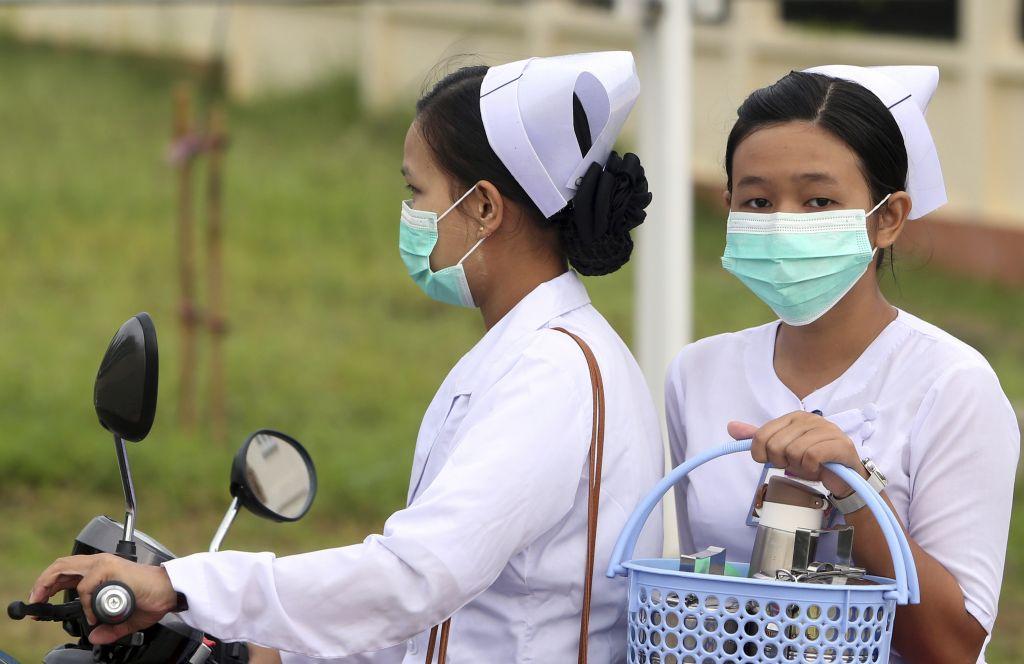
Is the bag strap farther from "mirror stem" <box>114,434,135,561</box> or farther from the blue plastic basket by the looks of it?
"mirror stem" <box>114,434,135,561</box>

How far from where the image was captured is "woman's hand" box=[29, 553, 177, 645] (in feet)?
6.39

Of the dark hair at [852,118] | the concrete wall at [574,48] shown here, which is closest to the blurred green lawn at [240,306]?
the concrete wall at [574,48]

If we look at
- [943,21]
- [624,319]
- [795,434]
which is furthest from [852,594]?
[943,21]

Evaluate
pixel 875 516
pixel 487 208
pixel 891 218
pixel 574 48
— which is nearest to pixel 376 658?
pixel 487 208

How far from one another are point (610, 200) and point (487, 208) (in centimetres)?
20

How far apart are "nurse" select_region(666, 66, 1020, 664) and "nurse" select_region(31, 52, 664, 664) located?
0.54ft

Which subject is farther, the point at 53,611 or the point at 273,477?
the point at 273,477

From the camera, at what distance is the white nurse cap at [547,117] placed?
2.28 metres

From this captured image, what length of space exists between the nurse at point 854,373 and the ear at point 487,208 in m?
0.38

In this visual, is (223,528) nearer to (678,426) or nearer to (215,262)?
(678,426)

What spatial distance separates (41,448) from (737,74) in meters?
7.27

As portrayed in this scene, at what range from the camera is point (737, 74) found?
12477 mm

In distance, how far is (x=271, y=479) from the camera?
2.45m

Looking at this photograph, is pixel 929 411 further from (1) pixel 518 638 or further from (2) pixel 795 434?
(1) pixel 518 638
